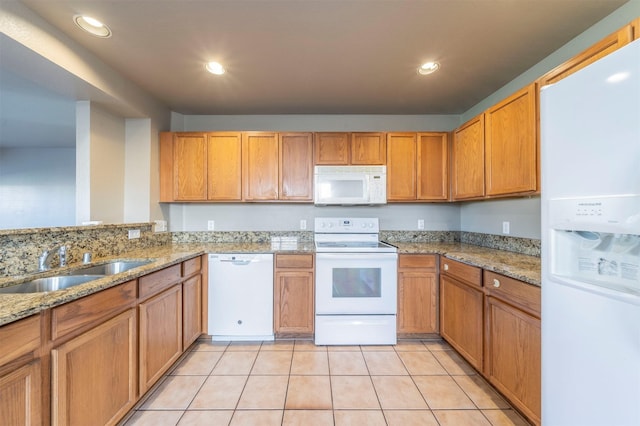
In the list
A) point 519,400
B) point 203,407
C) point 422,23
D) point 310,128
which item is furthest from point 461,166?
point 203,407

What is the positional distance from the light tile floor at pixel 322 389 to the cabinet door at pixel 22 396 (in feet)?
2.51

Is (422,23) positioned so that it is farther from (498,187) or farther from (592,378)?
(592,378)

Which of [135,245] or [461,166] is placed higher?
[461,166]

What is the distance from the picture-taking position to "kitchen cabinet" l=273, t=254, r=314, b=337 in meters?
2.50

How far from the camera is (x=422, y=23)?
65.2 inches

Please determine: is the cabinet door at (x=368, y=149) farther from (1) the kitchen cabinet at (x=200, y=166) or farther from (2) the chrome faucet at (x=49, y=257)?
(2) the chrome faucet at (x=49, y=257)

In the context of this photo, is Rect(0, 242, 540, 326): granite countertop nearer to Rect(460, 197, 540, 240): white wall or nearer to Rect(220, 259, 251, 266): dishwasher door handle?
Rect(220, 259, 251, 266): dishwasher door handle

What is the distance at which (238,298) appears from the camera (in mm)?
2490

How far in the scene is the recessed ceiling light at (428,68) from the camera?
6.92 feet

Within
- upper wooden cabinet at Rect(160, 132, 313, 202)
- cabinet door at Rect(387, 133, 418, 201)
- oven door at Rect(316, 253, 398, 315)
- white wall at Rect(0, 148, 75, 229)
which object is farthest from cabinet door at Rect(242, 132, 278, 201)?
white wall at Rect(0, 148, 75, 229)

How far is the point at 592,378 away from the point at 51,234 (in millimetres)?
2924

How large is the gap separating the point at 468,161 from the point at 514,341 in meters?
1.58

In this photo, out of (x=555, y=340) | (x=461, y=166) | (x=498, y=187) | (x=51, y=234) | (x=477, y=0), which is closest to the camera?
(x=555, y=340)

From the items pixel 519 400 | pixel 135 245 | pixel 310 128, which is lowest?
pixel 519 400
